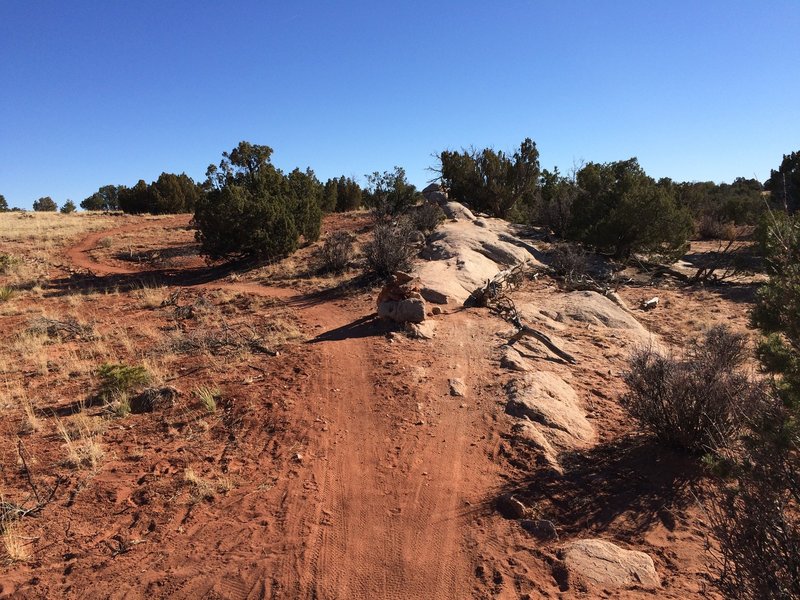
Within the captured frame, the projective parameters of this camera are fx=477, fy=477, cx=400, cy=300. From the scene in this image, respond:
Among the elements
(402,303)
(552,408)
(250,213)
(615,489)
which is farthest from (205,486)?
A: (250,213)

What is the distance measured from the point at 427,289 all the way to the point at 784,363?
6.38m

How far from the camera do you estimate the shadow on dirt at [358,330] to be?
8.14 m

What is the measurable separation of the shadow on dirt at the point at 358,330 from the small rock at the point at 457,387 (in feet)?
6.99

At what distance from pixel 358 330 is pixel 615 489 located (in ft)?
16.7

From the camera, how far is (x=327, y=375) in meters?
6.56

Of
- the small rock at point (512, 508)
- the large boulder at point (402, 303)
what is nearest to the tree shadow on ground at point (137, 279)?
the large boulder at point (402, 303)

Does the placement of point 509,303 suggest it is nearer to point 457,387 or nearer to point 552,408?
point 457,387

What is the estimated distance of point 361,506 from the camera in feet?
13.3

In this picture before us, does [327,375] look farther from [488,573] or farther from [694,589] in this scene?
[694,589]

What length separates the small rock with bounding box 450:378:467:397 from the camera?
602 centimetres

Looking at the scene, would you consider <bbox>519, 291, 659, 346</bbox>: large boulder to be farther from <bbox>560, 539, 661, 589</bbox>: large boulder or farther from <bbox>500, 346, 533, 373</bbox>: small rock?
<bbox>560, 539, 661, 589</bbox>: large boulder

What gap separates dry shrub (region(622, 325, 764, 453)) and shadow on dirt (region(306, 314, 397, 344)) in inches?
162

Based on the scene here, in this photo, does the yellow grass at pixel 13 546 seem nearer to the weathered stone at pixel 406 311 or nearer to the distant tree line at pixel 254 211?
the weathered stone at pixel 406 311

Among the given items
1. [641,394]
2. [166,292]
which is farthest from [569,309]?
→ [166,292]
